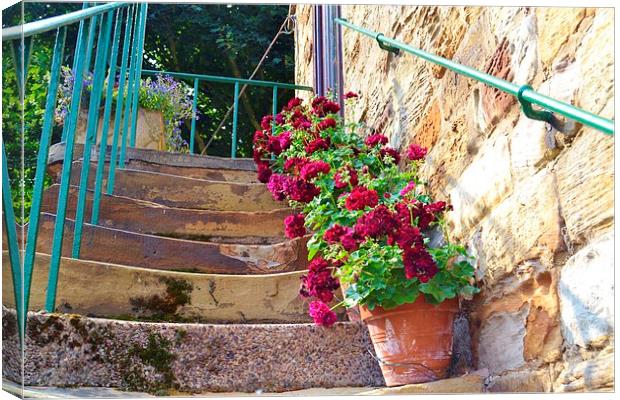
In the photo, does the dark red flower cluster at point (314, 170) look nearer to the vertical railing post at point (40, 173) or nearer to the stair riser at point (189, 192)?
the vertical railing post at point (40, 173)

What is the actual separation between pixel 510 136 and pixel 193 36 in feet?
24.5

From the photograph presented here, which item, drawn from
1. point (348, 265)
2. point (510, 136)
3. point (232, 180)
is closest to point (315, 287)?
point (348, 265)

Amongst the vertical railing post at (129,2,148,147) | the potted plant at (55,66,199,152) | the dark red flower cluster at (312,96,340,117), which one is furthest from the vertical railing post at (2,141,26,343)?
the potted plant at (55,66,199,152)

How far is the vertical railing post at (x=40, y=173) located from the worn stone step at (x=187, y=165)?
6.43 feet

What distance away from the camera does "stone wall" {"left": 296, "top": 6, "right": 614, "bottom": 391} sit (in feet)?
4.68

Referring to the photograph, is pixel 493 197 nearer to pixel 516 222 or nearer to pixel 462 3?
pixel 516 222

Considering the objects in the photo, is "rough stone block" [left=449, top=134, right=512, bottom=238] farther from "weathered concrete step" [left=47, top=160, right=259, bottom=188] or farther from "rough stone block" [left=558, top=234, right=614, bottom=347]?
"weathered concrete step" [left=47, top=160, right=259, bottom=188]

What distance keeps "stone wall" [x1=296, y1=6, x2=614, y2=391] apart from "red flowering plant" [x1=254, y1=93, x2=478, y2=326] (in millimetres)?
99

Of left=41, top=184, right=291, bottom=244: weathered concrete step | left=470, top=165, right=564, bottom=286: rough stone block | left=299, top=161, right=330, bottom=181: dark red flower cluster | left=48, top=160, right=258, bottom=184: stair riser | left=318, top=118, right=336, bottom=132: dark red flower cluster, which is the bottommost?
left=470, top=165, right=564, bottom=286: rough stone block

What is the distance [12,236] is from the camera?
1428 mm

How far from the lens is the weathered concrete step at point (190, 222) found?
10.1 ft

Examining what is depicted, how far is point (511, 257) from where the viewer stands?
5.65 ft

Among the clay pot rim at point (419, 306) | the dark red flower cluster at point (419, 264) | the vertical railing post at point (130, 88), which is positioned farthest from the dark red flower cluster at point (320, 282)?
the vertical railing post at point (130, 88)

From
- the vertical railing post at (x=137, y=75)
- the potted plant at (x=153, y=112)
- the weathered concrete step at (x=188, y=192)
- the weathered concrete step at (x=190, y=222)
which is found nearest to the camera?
the weathered concrete step at (x=190, y=222)
